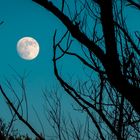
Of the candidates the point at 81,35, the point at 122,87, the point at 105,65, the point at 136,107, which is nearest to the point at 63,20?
the point at 81,35

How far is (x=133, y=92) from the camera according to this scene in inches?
54.9

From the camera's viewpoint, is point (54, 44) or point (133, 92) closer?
point (133, 92)

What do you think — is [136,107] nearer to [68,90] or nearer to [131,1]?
[68,90]

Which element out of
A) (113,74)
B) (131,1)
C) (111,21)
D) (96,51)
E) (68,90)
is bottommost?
(68,90)

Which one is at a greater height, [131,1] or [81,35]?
[131,1]

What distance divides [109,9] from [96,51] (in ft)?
1.03

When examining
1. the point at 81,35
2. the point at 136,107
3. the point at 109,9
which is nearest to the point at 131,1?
the point at 109,9

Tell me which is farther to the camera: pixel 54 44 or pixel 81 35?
pixel 54 44

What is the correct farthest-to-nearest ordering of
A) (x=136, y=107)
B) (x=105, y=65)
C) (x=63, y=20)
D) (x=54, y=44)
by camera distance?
(x=54, y=44) → (x=63, y=20) → (x=105, y=65) → (x=136, y=107)

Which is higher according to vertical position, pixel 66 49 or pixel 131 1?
pixel 131 1

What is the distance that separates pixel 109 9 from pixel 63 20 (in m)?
0.30

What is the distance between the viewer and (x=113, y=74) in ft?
4.70

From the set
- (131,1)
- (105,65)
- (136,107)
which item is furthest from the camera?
(131,1)

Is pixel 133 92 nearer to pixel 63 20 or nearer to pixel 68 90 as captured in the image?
pixel 68 90
